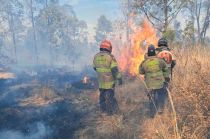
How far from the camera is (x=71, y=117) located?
9.32 meters

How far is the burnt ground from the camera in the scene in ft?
24.2

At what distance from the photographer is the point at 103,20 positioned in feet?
221

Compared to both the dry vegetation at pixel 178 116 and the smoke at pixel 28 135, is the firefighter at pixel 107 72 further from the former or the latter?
the smoke at pixel 28 135

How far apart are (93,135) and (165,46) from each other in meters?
3.21

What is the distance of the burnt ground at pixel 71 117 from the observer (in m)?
7.39

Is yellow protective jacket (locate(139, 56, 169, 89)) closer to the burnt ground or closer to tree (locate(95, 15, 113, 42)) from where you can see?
the burnt ground

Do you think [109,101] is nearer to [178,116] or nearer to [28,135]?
[28,135]

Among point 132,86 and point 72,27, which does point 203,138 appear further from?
point 72,27

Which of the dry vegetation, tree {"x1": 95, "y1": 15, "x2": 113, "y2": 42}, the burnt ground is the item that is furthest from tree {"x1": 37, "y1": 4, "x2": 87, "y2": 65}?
the dry vegetation

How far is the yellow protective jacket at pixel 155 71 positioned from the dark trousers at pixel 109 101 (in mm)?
1506

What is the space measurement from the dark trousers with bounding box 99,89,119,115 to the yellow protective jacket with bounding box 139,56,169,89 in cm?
151

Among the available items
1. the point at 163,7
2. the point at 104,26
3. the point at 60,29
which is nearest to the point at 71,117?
the point at 163,7

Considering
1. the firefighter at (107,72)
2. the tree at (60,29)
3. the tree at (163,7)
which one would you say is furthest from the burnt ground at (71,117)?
the tree at (60,29)

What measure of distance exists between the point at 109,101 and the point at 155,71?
1870 millimetres
